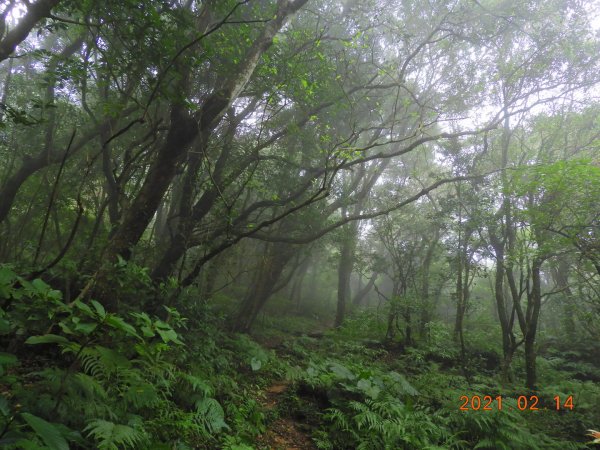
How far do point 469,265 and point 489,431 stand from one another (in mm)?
6369

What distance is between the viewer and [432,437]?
482 cm

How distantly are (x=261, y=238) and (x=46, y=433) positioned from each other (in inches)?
241

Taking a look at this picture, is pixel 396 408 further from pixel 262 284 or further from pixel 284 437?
pixel 262 284

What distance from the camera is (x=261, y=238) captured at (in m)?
7.81

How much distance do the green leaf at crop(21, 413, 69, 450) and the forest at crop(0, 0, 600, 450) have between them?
0.7 inches

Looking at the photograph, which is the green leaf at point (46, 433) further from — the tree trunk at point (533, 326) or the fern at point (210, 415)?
the tree trunk at point (533, 326)

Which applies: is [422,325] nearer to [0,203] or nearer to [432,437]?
[432,437]

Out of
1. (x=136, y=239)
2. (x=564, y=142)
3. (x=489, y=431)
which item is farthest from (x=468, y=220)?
(x=136, y=239)

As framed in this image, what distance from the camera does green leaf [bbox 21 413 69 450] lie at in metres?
1.71

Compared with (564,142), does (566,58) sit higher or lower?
higher

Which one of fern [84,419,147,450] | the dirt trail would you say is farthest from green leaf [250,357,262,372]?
fern [84,419,147,450]

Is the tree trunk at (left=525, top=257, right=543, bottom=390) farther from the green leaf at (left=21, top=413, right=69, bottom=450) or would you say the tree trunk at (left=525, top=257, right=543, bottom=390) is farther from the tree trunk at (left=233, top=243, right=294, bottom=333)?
the green leaf at (left=21, top=413, right=69, bottom=450)

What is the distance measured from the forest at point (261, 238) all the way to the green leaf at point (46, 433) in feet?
0.06

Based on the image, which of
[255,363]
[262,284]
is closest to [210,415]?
[255,363]
